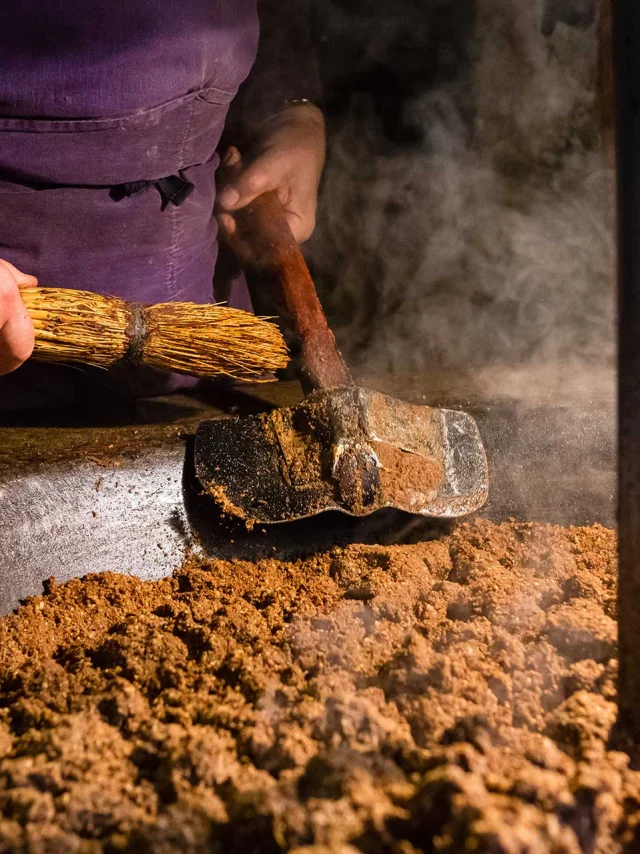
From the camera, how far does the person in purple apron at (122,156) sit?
136 centimetres

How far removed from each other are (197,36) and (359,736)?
56.6 inches

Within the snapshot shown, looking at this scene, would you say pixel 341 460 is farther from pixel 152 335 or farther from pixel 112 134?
pixel 112 134

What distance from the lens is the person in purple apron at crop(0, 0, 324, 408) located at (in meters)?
1.36

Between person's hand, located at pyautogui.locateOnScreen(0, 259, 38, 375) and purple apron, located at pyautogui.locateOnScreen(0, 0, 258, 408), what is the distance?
0.71ft

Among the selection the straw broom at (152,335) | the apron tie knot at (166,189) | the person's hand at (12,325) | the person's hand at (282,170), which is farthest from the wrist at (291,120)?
the person's hand at (12,325)

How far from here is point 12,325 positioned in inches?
55.2

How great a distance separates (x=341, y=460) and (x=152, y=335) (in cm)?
61

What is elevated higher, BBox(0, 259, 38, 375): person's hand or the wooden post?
the wooden post

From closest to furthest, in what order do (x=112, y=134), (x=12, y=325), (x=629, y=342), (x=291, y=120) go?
(x=629, y=342), (x=12, y=325), (x=112, y=134), (x=291, y=120)

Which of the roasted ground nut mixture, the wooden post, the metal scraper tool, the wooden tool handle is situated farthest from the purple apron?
the wooden post

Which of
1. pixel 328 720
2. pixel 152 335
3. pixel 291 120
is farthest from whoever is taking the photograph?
pixel 291 120

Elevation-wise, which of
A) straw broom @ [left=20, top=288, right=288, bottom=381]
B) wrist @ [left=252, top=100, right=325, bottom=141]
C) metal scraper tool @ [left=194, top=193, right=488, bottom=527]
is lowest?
metal scraper tool @ [left=194, top=193, right=488, bottom=527]

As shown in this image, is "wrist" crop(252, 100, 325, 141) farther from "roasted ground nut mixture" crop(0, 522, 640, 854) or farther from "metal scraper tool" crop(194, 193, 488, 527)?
"roasted ground nut mixture" crop(0, 522, 640, 854)

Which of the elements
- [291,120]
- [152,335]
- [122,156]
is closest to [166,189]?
[122,156]
